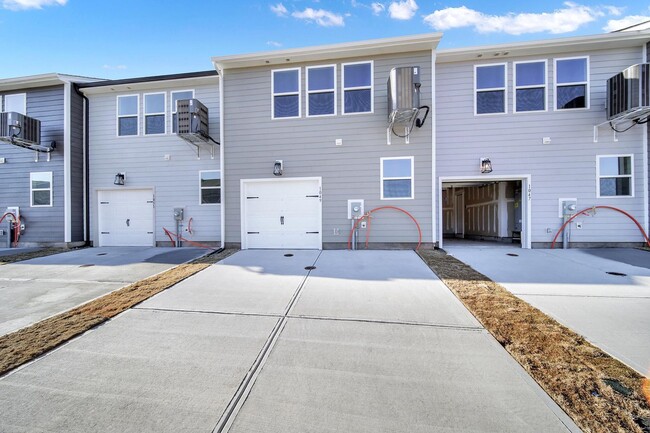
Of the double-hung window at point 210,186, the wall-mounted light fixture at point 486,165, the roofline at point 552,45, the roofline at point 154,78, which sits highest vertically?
the roofline at point 552,45

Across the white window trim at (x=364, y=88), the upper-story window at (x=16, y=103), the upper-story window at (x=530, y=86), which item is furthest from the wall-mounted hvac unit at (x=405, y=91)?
the upper-story window at (x=16, y=103)

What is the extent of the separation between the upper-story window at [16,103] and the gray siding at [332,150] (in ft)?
21.3

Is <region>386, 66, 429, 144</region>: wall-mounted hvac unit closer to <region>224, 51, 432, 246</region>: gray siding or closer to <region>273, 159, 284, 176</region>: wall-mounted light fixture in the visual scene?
<region>224, 51, 432, 246</region>: gray siding

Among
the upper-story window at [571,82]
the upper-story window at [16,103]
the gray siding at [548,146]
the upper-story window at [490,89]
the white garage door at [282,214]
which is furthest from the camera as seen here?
the upper-story window at [16,103]

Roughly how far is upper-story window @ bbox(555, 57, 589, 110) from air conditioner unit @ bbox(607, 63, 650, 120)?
0.45 metres

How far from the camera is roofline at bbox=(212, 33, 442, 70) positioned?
6.08 meters

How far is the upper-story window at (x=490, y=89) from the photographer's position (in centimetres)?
653

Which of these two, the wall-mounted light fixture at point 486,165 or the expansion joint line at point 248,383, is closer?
the expansion joint line at point 248,383

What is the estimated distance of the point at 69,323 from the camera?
270 cm

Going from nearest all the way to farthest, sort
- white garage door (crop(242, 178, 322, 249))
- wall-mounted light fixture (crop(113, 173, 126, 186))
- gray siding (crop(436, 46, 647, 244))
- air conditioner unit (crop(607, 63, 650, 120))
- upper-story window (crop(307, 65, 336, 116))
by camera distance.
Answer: air conditioner unit (crop(607, 63, 650, 120)) < gray siding (crop(436, 46, 647, 244)) < upper-story window (crop(307, 65, 336, 116)) < white garage door (crop(242, 178, 322, 249)) < wall-mounted light fixture (crop(113, 173, 126, 186))

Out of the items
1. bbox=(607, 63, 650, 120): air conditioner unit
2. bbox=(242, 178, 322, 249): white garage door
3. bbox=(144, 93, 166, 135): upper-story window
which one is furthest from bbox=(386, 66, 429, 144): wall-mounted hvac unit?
bbox=(144, 93, 166, 135): upper-story window

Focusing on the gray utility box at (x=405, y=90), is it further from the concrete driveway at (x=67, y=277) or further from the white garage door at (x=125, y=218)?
the white garage door at (x=125, y=218)

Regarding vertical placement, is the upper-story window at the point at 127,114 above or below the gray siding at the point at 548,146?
above

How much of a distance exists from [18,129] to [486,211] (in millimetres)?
14790
